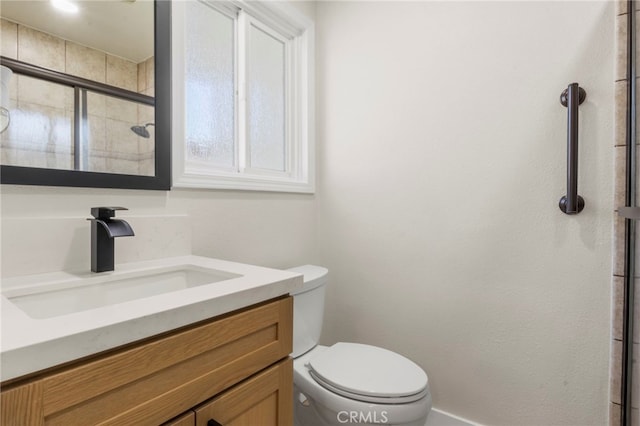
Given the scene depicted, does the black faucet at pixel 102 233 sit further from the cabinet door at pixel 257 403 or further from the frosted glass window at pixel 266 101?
the frosted glass window at pixel 266 101

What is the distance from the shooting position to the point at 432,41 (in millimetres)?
1468

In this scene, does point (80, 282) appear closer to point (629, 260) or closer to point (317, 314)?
point (317, 314)

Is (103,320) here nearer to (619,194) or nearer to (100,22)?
(100,22)

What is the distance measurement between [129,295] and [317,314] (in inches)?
29.7

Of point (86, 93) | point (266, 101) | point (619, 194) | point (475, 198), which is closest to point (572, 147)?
point (619, 194)

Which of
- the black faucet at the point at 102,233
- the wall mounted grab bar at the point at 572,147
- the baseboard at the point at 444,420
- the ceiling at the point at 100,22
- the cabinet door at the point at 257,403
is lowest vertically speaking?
the baseboard at the point at 444,420

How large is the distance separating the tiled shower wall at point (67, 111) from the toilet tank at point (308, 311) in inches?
28.0

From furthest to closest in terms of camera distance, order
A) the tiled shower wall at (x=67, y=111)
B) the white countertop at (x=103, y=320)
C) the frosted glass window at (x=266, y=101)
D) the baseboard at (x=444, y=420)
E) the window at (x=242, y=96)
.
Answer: the frosted glass window at (x=266, y=101) < the baseboard at (x=444, y=420) < the window at (x=242, y=96) < the tiled shower wall at (x=67, y=111) < the white countertop at (x=103, y=320)

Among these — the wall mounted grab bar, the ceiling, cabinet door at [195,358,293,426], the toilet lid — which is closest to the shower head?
the ceiling

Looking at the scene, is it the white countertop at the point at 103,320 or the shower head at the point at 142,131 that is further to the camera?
the shower head at the point at 142,131

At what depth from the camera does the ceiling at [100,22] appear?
0.89m

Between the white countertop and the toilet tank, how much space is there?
52cm

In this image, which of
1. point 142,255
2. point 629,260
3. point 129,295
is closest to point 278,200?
point 142,255

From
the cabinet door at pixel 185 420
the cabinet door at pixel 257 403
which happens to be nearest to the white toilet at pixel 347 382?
the cabinet door at pixel 257 403
